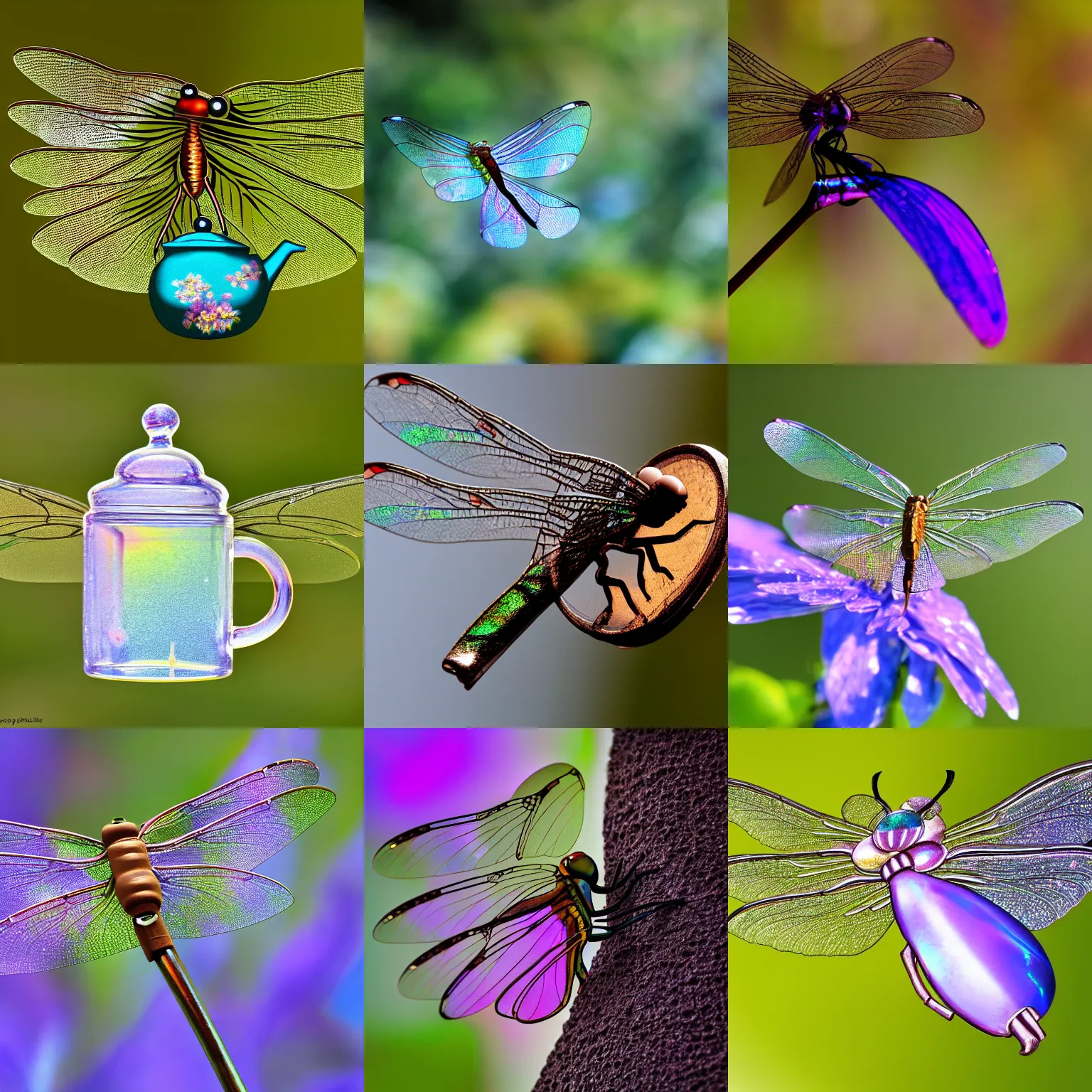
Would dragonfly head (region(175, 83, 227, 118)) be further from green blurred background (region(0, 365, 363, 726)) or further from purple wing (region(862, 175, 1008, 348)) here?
purple wing (region(862, 175, 1008, 348))

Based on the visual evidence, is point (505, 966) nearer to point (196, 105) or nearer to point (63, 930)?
point (63, 930)

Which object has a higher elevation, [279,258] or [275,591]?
[279,258]

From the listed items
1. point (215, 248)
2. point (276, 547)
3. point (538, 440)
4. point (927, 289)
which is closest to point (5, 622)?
point (276, 547)

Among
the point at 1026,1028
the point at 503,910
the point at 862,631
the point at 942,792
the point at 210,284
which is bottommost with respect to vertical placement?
the point at 1026,1028

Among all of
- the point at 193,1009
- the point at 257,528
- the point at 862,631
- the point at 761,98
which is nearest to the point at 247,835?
the point at 193,1009

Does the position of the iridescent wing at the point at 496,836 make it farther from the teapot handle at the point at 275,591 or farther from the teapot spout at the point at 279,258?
the teapot spout at the point at 279,258

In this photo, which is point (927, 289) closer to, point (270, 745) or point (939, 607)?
point (939, 607)
